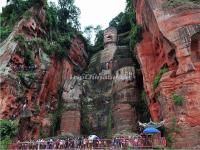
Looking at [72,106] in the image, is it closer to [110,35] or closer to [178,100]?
[178,100]

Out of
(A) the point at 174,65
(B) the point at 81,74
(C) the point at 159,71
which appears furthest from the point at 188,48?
(B) the point at 81,74

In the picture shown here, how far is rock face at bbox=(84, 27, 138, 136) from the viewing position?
27.9 m

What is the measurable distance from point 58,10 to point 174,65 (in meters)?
20.1

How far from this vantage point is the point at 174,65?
2228 centimetres

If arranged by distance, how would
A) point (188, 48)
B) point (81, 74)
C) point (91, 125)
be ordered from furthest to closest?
point (81, 74) < point (91, 125) < point (188, 48)

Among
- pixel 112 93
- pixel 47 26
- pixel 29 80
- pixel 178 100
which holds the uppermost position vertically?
pixel 47 26

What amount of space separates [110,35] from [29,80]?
15972 mm

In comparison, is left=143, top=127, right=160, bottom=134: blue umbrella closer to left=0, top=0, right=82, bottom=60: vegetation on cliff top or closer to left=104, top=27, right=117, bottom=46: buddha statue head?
left=0, top=0, right=82, bottom=60: vegetation on cliff top

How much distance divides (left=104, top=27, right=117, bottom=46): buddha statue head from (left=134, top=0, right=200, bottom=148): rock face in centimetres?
1354

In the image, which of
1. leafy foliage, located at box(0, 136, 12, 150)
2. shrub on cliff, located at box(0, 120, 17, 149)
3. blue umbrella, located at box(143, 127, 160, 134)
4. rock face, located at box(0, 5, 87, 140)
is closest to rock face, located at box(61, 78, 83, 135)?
rock face, located at box(0, 5, 87, 140)

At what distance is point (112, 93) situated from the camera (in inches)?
1204

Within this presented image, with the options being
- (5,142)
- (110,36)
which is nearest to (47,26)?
(110,36)

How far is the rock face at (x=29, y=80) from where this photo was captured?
24.5m

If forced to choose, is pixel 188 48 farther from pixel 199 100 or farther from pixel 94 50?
pixel 94 50
